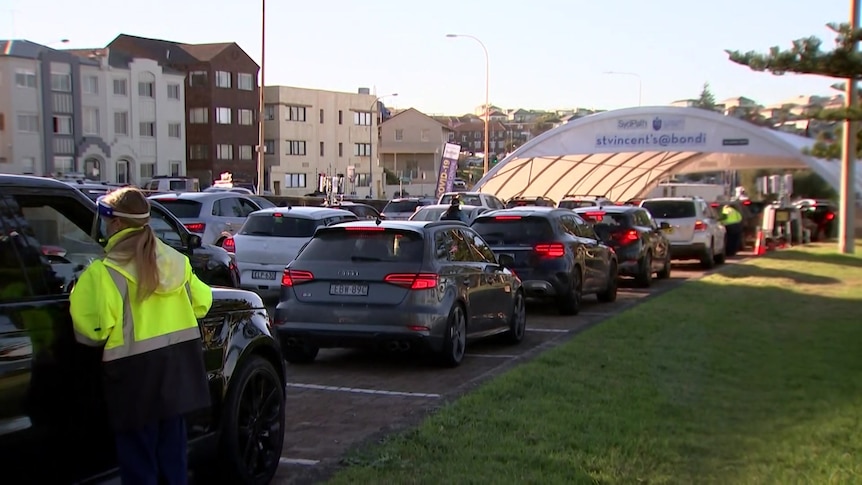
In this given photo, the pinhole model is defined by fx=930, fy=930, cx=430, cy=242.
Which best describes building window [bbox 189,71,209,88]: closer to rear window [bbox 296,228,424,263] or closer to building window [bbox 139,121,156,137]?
building window [bbox 139,121,156,137]

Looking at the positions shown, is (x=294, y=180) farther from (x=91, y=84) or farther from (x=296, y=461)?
(x=296, y=461)

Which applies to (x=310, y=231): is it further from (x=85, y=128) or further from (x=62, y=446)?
(x=85, y=128)

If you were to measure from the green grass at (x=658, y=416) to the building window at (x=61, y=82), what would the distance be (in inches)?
2253

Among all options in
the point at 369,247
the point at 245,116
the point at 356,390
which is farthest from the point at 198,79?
the point at 356,390

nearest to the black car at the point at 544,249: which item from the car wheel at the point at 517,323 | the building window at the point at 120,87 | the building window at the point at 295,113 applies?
the car wheel at the point at 517,323

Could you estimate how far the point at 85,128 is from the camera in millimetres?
64250

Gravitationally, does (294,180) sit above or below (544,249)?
above

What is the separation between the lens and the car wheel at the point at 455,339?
9.95 m

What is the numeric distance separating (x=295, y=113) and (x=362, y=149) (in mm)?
9684

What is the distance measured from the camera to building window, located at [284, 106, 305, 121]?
80625mm

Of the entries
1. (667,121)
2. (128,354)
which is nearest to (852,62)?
(128,354)

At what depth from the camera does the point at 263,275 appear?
49.6 ft

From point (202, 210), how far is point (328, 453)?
12.4 meters

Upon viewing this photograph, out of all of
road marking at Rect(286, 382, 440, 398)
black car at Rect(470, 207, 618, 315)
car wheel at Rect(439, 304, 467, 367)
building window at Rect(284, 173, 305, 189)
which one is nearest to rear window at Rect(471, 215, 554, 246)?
black car at Rect(470, 207, 618, 315)
